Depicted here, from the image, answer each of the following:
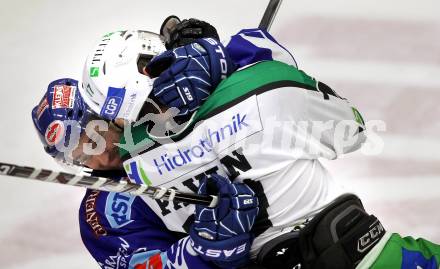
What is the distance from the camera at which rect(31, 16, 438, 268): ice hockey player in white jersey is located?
5.55 feet

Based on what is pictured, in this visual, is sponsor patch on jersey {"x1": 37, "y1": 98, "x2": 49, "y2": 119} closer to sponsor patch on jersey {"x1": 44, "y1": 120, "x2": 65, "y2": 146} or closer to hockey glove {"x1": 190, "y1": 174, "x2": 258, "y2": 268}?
sponsor patch on jersey {"x1": 44, "y1": 120, "x2": 65, "y2": 146}

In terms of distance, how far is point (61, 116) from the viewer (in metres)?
1.97

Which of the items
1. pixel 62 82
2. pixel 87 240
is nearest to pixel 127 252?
pixel 87 240

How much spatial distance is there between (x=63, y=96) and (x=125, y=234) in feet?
1.26

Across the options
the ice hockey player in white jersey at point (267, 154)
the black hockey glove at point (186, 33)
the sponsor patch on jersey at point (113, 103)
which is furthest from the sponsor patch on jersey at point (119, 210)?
the black hockey glove at point (186, 33)

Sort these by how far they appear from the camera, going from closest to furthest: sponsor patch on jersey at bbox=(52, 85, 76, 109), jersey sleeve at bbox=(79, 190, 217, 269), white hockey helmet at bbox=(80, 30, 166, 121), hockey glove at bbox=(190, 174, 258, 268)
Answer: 1. hockey glove at bbox=(190, 174, 258, 268)
2. white hockey helmet at bbox=(80, 30, 166, 121)
3. jersey sleeve at bbox=(79, 190, 217, 269)
4. sponsor patch on jersey at bbox=(52, 85, 76, 109)

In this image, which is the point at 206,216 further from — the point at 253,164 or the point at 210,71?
the point at 210,71

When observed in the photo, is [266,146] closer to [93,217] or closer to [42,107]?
[93,217]

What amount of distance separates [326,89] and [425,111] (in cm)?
80

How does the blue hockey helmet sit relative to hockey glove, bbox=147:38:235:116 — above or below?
below

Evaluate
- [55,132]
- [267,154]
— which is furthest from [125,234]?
[267,154]

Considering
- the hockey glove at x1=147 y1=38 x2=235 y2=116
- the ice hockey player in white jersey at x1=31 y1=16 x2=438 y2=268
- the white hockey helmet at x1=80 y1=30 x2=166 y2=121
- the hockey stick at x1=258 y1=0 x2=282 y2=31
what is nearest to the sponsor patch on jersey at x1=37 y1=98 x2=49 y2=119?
the white hockey helmet at x1=80 y1=30 x2=166 y2=121

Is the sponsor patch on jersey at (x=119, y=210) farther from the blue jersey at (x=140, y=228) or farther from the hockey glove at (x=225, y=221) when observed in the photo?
the hockey glove at (x=225, y=221)

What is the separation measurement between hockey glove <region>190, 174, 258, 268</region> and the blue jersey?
0.11 metres
